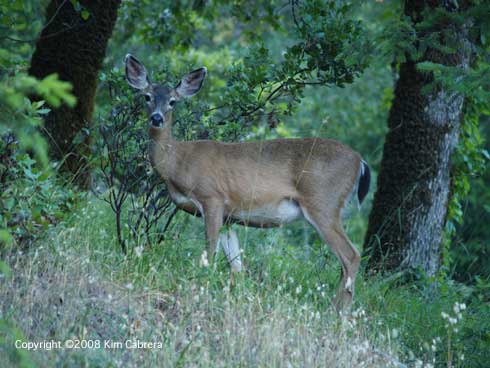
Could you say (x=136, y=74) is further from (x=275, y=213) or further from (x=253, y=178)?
(x=275, y=213)

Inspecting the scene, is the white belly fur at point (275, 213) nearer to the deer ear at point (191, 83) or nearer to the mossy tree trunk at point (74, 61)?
the deer ear at point (191, 83)

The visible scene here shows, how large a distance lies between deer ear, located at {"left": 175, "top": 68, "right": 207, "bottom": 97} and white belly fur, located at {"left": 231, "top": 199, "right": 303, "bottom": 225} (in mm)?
1211

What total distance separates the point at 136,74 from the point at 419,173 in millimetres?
2830

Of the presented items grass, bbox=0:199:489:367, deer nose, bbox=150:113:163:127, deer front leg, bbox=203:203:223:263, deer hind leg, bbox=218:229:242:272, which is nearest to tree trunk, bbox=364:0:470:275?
grass, bbox=0:199:489:367

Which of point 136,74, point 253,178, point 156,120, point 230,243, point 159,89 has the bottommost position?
point 230,243

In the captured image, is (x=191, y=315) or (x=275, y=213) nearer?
(x=191, y=315)

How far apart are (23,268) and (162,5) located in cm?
637

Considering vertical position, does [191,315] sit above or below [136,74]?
below

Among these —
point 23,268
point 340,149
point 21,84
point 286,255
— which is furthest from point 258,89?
point 21,84

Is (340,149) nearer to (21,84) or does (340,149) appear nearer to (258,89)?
(258,89)

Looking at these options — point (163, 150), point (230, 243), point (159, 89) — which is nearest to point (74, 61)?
point (159, 89)

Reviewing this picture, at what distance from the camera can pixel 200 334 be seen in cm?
487

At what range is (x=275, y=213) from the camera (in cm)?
688

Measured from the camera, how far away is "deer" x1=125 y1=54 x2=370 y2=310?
6746mm
